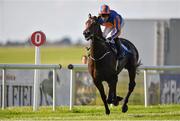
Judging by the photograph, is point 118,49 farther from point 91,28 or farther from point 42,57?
point 42,57

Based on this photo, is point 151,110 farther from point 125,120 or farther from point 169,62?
point 169,62

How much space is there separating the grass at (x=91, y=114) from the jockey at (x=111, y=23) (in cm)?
132

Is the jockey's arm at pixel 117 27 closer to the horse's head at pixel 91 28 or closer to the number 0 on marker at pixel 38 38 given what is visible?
the horse's head at pixel 91 28

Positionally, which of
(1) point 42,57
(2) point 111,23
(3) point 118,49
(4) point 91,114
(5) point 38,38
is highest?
(2) point 111,23

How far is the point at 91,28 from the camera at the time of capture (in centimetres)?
1424

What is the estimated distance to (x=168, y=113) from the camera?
15.2 metres

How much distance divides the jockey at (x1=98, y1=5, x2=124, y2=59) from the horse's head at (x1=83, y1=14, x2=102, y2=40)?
0.45 metres

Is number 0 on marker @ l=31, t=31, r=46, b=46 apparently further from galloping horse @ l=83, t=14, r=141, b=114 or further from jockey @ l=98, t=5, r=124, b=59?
galloping horse @ l=83, t=14, r=141, b=114

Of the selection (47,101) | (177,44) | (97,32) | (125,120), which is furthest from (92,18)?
(177,44)

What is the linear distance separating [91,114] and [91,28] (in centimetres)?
193

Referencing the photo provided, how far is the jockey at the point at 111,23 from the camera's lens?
15.0 metres

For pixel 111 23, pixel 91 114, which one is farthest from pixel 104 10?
pixel 91 114

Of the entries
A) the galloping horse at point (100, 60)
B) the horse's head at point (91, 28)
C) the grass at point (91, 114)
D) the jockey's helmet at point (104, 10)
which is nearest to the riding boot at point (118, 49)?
the galloping horse at point (100, 60)

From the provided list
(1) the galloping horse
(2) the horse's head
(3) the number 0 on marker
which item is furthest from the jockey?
(3) the number 0 on marker
